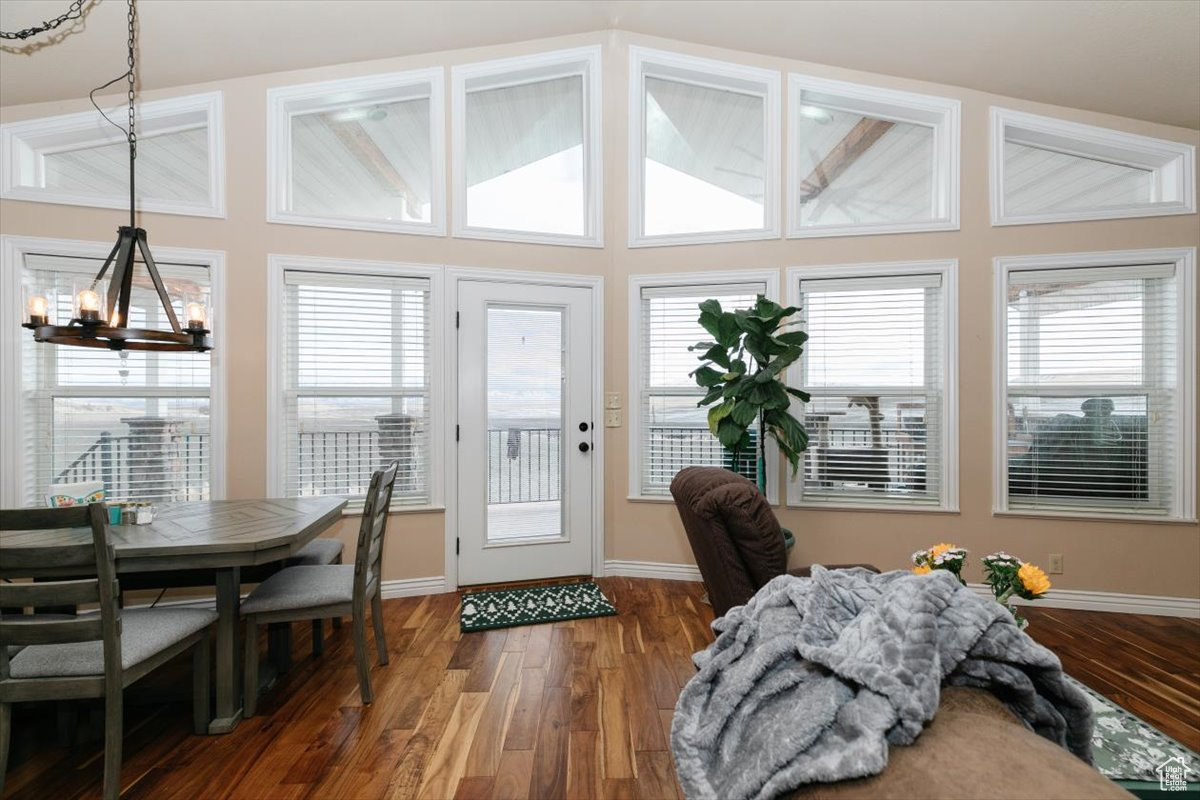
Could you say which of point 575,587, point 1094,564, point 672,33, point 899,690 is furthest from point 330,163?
point 1094,564

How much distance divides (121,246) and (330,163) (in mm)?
1669

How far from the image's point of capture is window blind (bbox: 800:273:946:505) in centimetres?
361

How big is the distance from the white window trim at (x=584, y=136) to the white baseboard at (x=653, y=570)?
230cm

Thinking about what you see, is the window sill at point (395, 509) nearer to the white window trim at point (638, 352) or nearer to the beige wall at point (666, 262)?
the beige wall at point (666, 262)

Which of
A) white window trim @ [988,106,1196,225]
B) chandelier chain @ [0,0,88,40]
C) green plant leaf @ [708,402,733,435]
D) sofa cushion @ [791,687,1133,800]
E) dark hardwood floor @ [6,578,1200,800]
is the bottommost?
dark hardwood floor @ [6,578,1200,800]

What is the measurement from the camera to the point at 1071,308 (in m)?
3.43

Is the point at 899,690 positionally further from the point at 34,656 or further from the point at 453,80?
the point at 453,80

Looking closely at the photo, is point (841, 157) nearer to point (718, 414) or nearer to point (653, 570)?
point (718, 414)

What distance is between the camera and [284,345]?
342 centimetres

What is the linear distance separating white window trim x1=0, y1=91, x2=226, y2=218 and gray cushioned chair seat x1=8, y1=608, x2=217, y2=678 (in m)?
2.39

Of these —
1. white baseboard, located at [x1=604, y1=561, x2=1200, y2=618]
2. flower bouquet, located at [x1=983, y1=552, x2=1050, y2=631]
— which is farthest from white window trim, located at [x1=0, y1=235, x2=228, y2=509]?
white baseboard, located at [x1=604, y1=561, x2=1200, y2=618]

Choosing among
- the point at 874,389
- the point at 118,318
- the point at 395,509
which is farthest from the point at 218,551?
the point at 874,389

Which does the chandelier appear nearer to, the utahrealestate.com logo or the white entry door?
the white entry door

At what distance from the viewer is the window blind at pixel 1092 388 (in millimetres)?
3346
